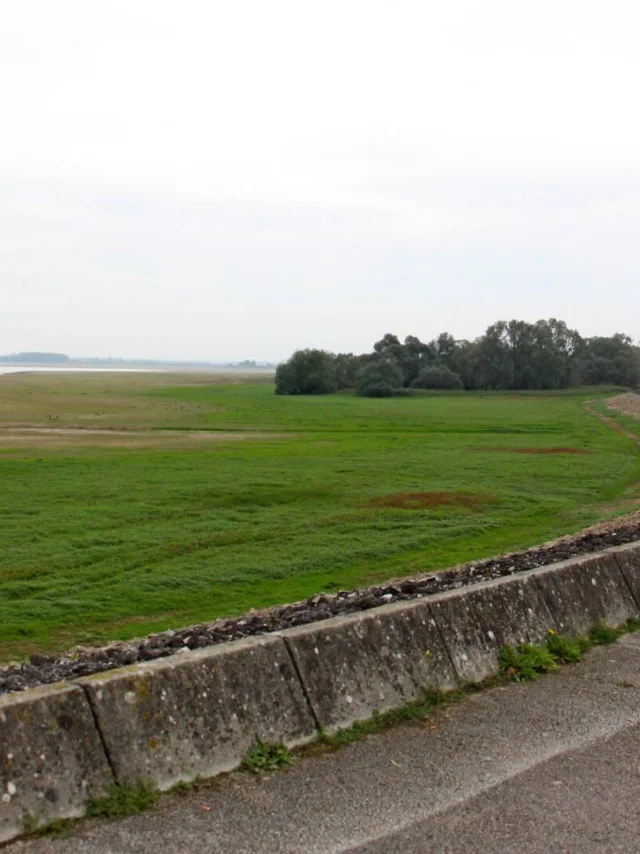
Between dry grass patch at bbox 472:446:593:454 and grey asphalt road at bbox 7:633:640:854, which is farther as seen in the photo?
dry grass patch at bbox 472:446:593:454

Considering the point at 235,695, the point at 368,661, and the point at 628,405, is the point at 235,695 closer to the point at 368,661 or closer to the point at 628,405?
the point at 368,661

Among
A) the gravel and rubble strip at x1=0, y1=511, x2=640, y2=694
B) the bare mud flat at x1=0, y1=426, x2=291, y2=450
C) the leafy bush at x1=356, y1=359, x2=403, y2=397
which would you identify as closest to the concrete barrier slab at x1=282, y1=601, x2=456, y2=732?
the gravel and rubble strip at x1=0, y1=511, x2=640, y2=694

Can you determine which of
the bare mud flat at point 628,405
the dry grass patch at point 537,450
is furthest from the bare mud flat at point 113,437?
the bare mud flat at point 628,405

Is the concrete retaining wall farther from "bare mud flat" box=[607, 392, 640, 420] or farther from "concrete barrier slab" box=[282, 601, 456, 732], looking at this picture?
"bare mud flat" box=[607, 392, 640, 420]

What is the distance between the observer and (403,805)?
184 inches

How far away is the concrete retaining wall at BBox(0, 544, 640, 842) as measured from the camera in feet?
15.0

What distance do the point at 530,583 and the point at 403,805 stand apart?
3010mm

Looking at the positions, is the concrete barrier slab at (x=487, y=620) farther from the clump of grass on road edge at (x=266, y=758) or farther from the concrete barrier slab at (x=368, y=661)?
the clump of grass on road edge at (x=266, y=758)

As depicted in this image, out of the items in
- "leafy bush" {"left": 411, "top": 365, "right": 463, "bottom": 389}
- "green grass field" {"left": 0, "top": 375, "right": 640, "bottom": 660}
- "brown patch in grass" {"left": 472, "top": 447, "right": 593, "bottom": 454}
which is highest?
"leafy bush" {"left": 411, "top": 365, "right": 463, "bottom": 389}

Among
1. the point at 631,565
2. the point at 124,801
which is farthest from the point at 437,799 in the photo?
the point at 631,565

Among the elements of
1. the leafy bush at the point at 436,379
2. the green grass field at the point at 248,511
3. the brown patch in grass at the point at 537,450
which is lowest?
the brown patch in grass at the point at 537,450

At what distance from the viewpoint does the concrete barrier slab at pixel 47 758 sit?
440 centimetres

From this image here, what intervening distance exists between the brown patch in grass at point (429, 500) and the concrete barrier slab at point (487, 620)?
22.3m

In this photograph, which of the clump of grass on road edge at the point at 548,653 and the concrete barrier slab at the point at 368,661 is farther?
the clump of grass on road edge at the point at 548,653
